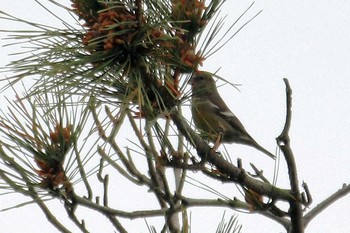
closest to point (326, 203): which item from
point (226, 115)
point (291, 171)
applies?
point (291, 171)

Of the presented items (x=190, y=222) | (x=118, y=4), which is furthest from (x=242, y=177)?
(x=118, y=4)

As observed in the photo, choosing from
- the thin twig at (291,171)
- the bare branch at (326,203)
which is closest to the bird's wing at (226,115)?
the bare branch at (326,203)

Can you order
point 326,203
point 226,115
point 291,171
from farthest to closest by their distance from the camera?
point 226,115
point 326,203
point 291,171

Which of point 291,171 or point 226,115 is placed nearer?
point 291,171

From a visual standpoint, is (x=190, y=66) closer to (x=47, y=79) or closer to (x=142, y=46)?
(x=142, y=46)

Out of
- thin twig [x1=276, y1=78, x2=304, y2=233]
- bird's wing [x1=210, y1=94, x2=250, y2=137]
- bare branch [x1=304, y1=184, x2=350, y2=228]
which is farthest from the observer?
bird's wing [x1=210, y1=94, x2=250, y2=137]

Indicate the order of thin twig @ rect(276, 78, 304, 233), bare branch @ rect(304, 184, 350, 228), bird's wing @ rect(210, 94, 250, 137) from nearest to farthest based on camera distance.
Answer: thin twig @ rect(276, 78, 304, 233) < bare branch @ rect(304, 184, 350, 228) < bird's wing @ rect(210, 94, 250, 137)

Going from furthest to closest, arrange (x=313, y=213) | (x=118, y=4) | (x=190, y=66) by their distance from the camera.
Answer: (x=313, y=213)
(x=190, y=66)
(x=118, y=4)

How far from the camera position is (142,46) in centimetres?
267

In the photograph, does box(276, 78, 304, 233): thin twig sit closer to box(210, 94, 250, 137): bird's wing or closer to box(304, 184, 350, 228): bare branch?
box(304, 184, 350, 228): bare branch

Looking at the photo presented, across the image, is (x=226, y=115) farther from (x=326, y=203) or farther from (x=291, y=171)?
(x=291, y=171)

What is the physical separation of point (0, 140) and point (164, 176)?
71cm

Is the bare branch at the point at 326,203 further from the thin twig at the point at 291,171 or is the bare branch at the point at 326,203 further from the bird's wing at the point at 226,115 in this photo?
the bird's wing at the point at 226,115

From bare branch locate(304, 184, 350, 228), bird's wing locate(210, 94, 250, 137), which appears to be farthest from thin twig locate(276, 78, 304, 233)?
bird's wing locate(210, 94, 250, 137)
